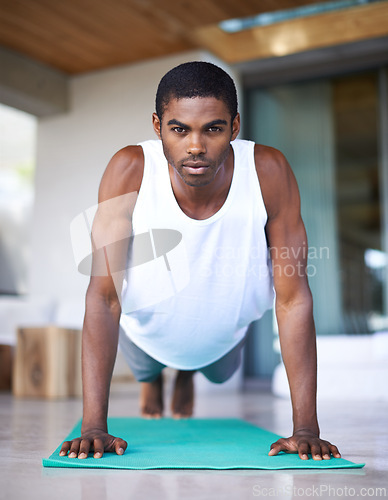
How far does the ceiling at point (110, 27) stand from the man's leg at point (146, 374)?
3.03m

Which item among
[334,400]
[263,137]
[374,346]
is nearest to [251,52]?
[263,137]

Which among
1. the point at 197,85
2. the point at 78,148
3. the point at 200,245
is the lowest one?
the point at 200,245

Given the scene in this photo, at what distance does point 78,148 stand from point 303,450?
4.90 meters

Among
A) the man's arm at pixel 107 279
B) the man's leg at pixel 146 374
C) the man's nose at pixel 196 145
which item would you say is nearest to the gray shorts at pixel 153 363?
the man's leg at pixel 146 374

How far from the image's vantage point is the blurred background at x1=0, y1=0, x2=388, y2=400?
5.20 metres

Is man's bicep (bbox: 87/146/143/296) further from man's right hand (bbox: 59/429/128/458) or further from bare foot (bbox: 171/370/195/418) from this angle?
bare foot (bbox: 171/370/195/418)

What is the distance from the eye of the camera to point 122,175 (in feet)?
5.49

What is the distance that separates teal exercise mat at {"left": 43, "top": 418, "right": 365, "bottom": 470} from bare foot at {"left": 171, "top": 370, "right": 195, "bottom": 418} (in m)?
0.26

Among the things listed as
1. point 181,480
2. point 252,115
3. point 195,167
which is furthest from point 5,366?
point 181,480

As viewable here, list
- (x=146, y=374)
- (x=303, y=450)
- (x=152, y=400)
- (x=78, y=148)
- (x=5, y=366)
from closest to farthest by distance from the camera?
1. (x=303, y=450)
2. (x=146, y=374)
3. (x=152, y=400)
4. (x=5, y=366)
5. (x=78, y=148)

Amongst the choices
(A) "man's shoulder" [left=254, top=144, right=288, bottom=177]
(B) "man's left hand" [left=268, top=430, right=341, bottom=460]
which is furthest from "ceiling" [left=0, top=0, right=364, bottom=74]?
(B) "man's left hand" [left=268, top=430, right=341, bottom=460]

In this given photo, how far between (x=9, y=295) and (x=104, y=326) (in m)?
5.24

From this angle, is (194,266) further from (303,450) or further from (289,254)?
(303,450)

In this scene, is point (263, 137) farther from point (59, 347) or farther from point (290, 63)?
point (59, 347)
